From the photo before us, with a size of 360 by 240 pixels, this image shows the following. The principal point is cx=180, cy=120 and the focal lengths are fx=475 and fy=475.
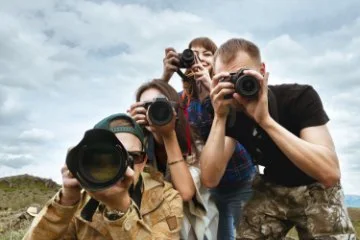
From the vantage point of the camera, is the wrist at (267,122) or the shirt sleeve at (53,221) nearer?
the shirt sleeve at (53,221)

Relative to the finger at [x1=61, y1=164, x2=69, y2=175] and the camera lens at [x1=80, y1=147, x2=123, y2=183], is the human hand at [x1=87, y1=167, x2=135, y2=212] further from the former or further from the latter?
the finger at [x1=61, y1=164, x2=69, y2=175]

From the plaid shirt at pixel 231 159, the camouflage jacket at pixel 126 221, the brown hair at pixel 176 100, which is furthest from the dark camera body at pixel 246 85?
the plaid shirt at pixel 231 159

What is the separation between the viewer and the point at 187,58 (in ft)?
14.3

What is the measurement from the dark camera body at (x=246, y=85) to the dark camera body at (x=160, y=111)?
552 mm

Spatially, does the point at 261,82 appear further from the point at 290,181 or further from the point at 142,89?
the point at 142,89

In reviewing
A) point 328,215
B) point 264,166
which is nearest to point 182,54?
point 264,166

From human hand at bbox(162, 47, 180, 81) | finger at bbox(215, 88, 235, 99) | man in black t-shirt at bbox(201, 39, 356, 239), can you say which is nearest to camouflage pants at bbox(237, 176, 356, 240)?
man in black t-shirt at bbox(201, 39, 356, 239)

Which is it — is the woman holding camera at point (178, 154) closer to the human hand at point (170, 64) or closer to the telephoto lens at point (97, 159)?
the human hand at point (170, 64)

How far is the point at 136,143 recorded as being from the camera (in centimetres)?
319

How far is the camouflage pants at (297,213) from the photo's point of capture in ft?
10.5

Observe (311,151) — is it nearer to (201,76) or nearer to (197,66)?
(201,76)

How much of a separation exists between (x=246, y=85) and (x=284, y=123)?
17.4 inches

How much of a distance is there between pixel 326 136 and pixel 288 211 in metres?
0.60

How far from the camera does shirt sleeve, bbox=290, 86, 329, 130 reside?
10.5ft
